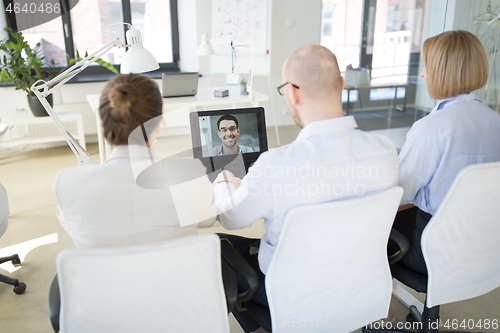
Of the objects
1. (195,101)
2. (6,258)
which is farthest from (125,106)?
(195,101)

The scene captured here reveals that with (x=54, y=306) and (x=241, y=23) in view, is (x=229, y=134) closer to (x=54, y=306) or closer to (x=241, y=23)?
(x=54, y=306)

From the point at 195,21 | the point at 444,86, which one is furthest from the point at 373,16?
the point at 444,86

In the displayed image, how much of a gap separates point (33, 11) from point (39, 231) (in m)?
3.00

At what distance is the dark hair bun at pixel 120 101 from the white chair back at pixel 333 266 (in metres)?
0.52

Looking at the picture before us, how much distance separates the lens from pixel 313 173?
109 cm

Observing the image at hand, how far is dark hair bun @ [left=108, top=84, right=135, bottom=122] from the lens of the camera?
3.57 ft

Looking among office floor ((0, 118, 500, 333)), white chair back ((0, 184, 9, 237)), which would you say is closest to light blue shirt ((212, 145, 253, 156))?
office floor ((0, 118, 500, 333))

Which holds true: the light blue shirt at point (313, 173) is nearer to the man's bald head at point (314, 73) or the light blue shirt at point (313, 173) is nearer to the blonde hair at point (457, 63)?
the man's bald head at point (314, 73)

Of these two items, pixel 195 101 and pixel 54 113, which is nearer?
pixel 54 113

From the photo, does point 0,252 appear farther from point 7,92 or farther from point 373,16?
point 373,16

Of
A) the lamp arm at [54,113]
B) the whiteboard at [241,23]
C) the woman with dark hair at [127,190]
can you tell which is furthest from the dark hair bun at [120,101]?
the whiteboard at [241,23]

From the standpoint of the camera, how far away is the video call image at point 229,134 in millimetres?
1699

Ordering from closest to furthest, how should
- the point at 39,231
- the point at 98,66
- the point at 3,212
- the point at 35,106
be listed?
the point at 3,212, the point at 39,231, the point at 35,106, the point at 98,66

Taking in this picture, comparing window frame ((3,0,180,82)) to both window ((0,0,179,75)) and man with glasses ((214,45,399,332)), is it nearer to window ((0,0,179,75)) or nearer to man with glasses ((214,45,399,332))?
window ((0,0,179,75))
